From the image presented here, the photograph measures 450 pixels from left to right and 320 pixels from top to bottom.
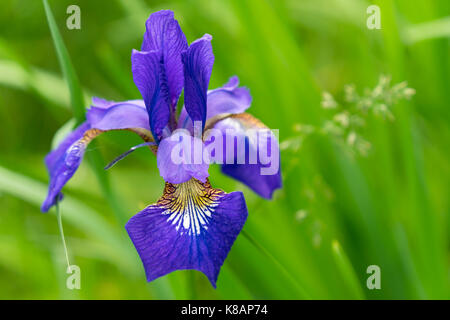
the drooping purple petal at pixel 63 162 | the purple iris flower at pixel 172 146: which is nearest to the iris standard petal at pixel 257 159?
the purple iris flower at pixel 172 146

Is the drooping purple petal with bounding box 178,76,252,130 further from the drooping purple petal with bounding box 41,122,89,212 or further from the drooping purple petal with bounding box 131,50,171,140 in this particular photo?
the drooping purple petal with bounding box 41,122,89,212

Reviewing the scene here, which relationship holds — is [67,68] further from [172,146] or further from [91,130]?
[172,146]

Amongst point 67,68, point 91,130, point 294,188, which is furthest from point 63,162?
point 294,188

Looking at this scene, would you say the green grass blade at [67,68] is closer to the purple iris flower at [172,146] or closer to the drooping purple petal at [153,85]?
the purple iris flower at [172,146]

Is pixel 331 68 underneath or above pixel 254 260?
above

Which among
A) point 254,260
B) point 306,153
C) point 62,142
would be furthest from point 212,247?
point 306,153

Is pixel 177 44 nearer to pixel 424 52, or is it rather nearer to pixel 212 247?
pixel 212 247
